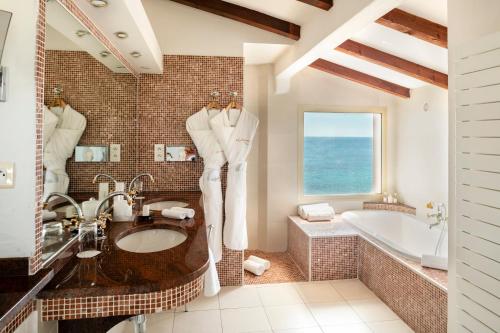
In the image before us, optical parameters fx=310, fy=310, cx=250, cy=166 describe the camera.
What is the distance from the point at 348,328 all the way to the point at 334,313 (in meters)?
0.25

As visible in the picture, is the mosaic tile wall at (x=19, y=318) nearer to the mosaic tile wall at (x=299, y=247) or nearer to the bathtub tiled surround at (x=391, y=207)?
the mosaic tile wall at (x=299, y=247)

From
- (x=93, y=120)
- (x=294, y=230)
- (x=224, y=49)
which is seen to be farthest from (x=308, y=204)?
(x=93, y=120)

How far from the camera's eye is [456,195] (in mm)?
1790

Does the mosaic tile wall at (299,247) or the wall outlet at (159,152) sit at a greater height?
the wall outlet at (159,152)

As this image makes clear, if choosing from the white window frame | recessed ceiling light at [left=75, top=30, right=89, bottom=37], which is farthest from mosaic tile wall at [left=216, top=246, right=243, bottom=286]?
recessed ceiling light at [left=75, top=30, right=89, bottom=37]

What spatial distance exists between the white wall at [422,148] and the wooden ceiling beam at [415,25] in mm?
1286

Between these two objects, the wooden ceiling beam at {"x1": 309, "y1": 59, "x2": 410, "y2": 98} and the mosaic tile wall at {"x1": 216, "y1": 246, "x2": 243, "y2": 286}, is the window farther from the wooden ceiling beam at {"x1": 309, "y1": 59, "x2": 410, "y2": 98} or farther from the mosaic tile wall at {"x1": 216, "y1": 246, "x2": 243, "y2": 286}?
the mosaic tile wall at {"x1": 216, "y1": 246, "x2": 243, "y2": 286}

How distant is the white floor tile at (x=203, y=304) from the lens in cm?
294

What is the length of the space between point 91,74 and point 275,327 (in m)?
2.48

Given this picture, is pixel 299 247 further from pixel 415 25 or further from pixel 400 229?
pixel 415 25

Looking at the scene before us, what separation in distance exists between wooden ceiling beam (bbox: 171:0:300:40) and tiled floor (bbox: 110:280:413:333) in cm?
275

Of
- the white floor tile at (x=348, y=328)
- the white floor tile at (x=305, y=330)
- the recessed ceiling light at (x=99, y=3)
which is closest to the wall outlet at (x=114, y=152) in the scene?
the recessed ceiling light at (x=99, y=3)

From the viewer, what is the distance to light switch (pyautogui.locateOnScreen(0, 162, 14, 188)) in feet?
3.73

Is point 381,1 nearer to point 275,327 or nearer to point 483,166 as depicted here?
point 483,166
